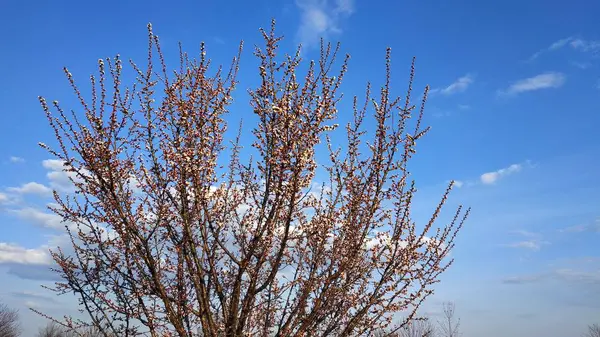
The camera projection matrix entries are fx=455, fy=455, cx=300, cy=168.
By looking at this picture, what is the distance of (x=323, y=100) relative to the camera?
5.87 m

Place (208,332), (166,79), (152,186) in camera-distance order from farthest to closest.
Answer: (166,79) < (152,186) < (208,332)

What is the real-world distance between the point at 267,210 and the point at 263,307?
4.99ft

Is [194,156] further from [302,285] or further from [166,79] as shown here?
[302,285]

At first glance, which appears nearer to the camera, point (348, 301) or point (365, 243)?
point (348, 301)

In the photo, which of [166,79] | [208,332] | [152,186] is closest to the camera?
[208,332]

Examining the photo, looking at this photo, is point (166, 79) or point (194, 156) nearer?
point (194, 156)

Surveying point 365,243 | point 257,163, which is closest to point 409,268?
point 365,243

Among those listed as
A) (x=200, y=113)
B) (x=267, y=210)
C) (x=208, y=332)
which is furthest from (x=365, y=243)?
(x=200, y=113)

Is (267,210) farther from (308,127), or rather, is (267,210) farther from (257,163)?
(308,127)

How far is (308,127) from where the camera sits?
5648mm

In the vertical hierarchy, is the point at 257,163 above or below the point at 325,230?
above

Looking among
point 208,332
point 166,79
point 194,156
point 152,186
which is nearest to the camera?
point 208,332

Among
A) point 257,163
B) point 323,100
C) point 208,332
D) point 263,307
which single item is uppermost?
point 323,100

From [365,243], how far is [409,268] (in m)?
0.67
